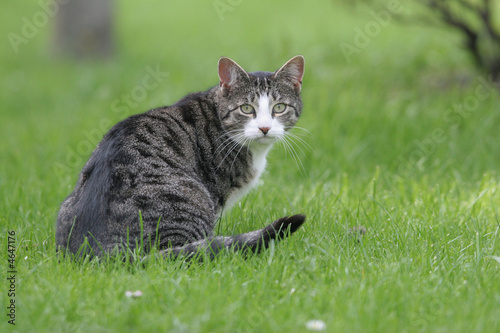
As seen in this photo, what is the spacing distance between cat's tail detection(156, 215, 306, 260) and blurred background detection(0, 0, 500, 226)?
135 centimetres

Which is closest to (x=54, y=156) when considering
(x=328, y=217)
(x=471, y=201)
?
(x=328, y=217)

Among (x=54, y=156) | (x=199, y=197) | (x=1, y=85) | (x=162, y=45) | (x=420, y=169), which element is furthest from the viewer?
(x=162, y=45)

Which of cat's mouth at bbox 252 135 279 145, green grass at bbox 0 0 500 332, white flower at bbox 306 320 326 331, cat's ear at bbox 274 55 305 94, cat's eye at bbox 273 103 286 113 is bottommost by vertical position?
white flower at bbox 306 320 326 331

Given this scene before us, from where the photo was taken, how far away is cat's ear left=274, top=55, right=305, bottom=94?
376cm

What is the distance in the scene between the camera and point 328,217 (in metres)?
3.69

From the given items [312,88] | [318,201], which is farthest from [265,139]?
[312,88]

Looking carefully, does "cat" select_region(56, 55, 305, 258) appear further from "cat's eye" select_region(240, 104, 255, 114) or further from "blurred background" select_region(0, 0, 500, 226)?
"blurred background" select_region(0, 0, 500, 226)

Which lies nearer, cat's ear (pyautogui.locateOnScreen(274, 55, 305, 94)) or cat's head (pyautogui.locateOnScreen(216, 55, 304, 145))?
cat's head (pyautogui.locateOnScreen(216, 55, 304, 145))

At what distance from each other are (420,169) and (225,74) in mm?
2010

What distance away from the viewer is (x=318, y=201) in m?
3.97

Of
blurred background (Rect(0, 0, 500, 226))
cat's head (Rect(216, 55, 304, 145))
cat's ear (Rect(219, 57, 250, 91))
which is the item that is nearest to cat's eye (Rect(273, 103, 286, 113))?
cat's head (Rect(216, 55, 304, 145))

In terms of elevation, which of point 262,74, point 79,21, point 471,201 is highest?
point 79,21

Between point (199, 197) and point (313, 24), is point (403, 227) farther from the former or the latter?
point (313, 24)

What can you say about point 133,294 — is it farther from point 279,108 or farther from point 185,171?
point 279,108
